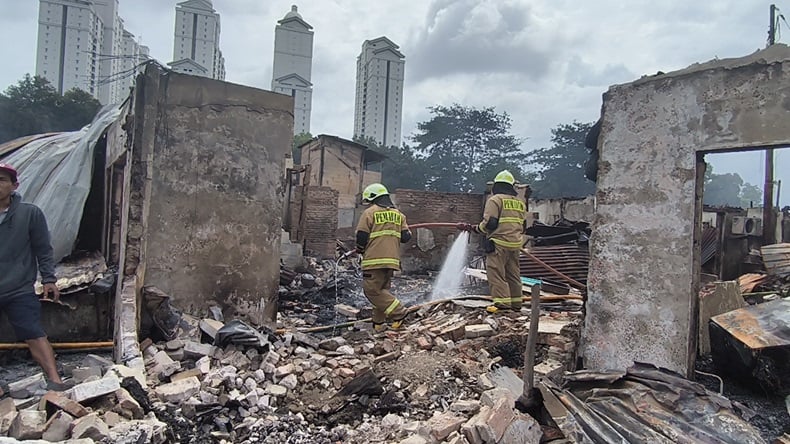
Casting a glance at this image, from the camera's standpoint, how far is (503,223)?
579 centimetres

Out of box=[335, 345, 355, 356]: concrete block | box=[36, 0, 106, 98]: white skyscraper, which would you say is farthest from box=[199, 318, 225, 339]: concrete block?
box=[36, 0, 106, 98]: white skyscraper

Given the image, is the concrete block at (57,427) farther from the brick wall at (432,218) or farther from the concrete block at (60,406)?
the brick wall at (432,218)

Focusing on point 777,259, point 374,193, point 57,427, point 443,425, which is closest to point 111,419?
point 57,427

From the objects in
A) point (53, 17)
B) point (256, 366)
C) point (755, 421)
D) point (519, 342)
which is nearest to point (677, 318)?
point (755, 421)

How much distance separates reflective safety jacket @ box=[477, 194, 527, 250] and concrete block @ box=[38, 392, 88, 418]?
4359 mm

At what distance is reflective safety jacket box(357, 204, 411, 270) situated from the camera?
5.43m

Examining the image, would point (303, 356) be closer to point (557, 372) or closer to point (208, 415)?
point (208, 415)

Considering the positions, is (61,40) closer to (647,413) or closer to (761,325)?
(647,413)

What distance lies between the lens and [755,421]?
329 centimetres

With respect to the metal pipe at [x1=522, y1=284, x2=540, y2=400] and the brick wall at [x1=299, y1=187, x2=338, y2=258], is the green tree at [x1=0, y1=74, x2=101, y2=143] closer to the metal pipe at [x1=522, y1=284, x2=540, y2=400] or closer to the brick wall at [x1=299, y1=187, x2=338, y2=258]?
the brick wall at [x1=299, y1=187, x2=338, y2=258]

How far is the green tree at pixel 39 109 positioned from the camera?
1947 centimetres

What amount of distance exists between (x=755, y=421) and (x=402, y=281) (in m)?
8.58

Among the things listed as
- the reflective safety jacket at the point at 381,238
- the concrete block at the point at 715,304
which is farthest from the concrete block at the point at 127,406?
the concrete block at the point at 715,304

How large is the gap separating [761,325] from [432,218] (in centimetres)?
967
